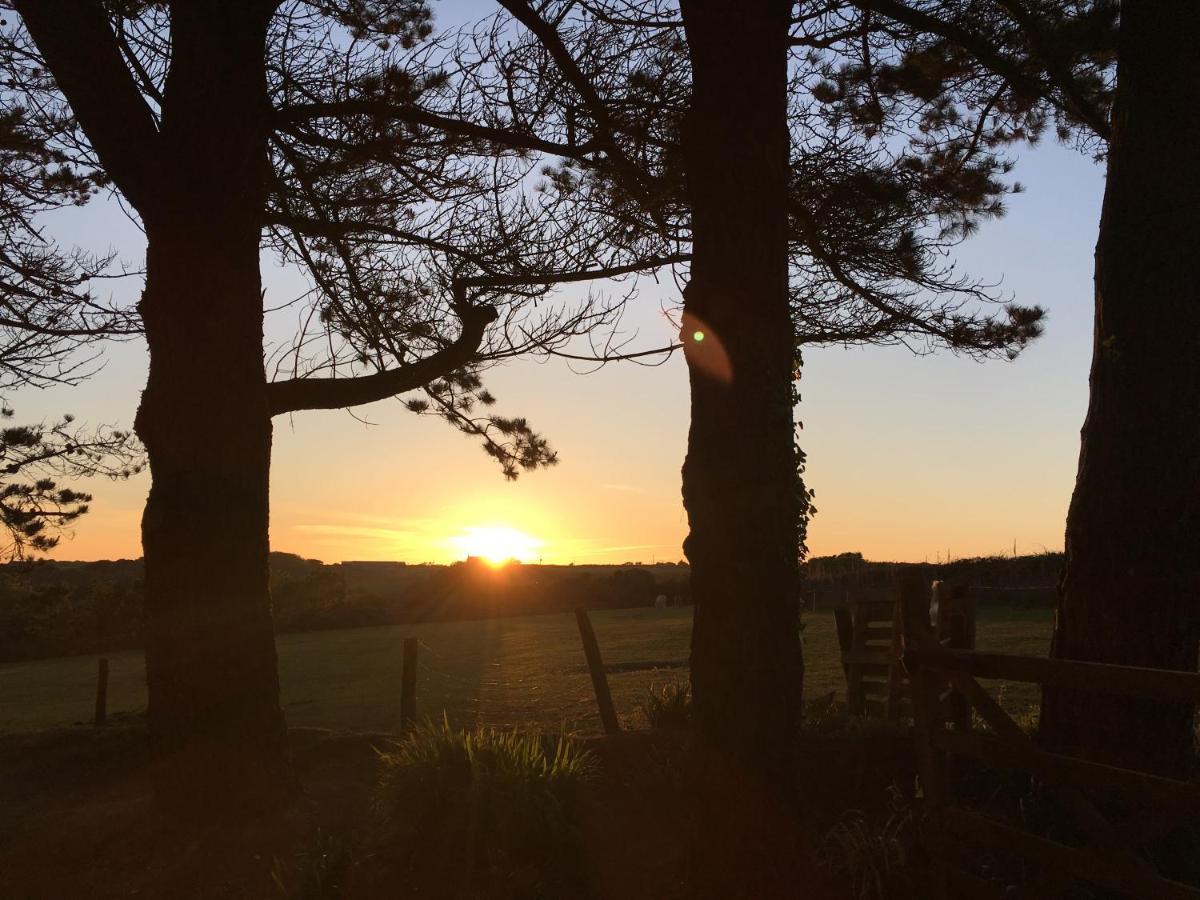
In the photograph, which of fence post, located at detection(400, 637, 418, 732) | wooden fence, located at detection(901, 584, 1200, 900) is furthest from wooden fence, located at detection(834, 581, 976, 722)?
fence post, located at detection(400, 637, 418, 732)

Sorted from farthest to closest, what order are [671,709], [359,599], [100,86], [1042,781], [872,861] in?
[359,599] < [671,709] < [100,86] < [872,861] < [1042,781]

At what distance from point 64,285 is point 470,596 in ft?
102

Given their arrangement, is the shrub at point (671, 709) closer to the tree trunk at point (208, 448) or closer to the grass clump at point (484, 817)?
the grass clump at point (484, 817)

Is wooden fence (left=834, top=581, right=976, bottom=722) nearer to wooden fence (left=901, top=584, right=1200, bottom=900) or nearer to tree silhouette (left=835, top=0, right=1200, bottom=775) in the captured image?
tree silhouette (left=835, top=0, right=1200, bottom=775)

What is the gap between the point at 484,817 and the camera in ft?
21.0

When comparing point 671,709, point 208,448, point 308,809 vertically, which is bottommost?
point 308,809

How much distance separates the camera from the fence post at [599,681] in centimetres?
973

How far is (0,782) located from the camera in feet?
32.4

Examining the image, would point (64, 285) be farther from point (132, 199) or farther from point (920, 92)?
point (920, 92)

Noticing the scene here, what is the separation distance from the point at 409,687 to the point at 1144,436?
6.95 metres

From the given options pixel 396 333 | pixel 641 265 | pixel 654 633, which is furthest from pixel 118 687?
pixel 641 265

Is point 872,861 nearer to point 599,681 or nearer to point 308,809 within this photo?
point 308,809

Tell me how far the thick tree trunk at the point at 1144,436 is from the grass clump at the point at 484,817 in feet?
11.3

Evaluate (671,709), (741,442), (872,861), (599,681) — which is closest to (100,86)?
(741,442)
